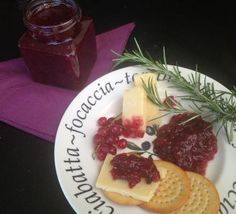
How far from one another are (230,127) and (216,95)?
0.09 meters

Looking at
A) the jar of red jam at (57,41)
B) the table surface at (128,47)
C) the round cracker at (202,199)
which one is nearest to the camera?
the round cracker at (202,199)

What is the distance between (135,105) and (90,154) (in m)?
0.14

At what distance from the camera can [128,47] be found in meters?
1.03

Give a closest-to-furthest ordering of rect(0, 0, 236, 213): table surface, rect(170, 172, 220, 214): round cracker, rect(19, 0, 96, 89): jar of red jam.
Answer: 1. rect(170, 172, 220, 214): round cracker
2. rect(0, 0, 236, 213): table surface
3. rect(19, 0, 96, 89): jar of red jam

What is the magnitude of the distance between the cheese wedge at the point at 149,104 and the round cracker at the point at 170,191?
0.43ft

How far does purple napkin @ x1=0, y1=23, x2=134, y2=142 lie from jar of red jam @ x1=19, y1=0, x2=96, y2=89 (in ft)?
0.14

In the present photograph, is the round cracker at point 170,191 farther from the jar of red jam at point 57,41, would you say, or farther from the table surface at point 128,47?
the jar of red jam at point 57,41

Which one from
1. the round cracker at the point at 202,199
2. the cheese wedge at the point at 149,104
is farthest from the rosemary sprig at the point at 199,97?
the round cracker at the point at 202,199

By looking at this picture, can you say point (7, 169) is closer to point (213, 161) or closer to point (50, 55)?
point (50, 55)

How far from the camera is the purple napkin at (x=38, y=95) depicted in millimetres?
871

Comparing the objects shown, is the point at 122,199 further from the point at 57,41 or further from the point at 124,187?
the point at 57,41

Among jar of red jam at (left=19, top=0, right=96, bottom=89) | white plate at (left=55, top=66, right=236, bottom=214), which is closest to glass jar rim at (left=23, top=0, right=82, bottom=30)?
jar of red jam at (left=19, top=0, right=96, bottom=89)

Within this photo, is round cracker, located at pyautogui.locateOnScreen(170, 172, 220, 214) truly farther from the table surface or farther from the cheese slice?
the table surface

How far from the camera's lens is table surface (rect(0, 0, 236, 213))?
0.75 m
